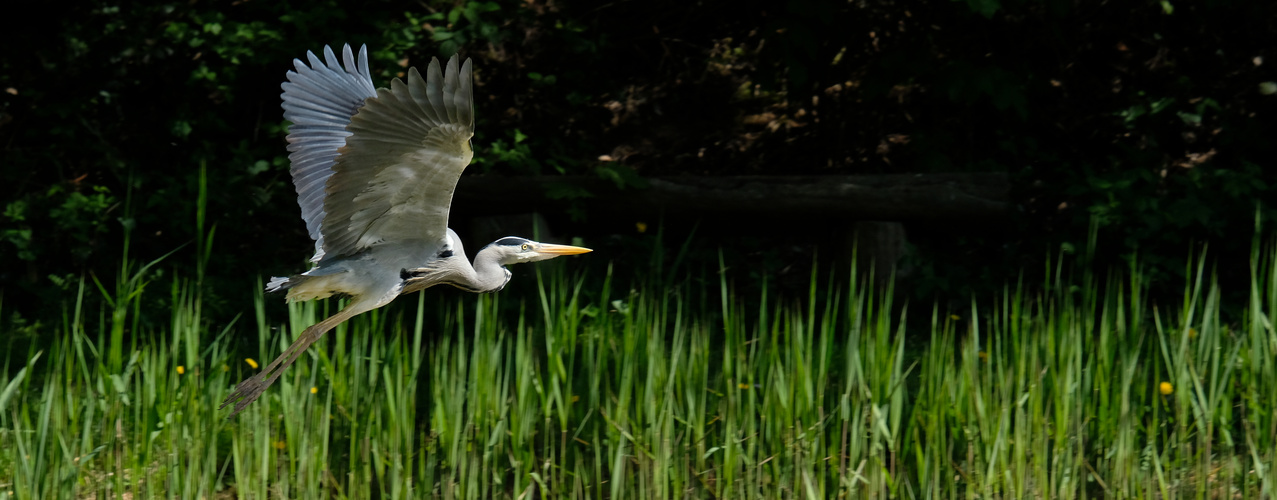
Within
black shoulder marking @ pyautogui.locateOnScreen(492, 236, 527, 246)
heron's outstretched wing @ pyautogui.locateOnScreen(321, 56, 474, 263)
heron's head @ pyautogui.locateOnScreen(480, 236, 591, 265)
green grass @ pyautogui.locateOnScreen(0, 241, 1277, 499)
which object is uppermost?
heron's outstretched wing @ pyautogui.locateOnScreen(321, 56, 474, 263)

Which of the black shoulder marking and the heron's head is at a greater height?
the black shoulder marking

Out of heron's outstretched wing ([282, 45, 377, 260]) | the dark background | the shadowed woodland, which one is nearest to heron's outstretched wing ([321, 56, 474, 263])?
heron's outstretched wing ([282, 45, 377, 260])

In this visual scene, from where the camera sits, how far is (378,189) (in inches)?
112

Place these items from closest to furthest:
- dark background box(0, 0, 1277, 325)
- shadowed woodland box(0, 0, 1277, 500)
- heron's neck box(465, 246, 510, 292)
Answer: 1. heron's neck box(465, 246, 510, 292)
2. shadowed woodland box(0, 0, 1277, 500)
3. dark background box(0, 0, 1277, 325)

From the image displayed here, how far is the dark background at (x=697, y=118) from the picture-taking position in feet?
17.7

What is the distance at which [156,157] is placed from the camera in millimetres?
6301

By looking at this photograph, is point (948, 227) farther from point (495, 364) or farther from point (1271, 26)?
point (495, 364)

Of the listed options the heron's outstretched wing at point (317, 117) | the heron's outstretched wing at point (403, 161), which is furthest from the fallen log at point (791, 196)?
the heron's outstretched wing at point (403, 161)

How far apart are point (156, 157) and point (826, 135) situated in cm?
327

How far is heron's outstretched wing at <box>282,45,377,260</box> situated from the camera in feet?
11.1

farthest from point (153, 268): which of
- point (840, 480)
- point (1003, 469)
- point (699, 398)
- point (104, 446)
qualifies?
point (1003, 469)

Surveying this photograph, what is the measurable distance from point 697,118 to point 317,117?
3434 mm

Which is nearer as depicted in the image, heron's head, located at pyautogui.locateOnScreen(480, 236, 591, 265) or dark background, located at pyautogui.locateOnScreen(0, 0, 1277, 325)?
heron's head, located at pyautogui.locateOnScreen(480, 236, 591, 265)

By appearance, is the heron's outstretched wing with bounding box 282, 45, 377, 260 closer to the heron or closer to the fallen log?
the heron
